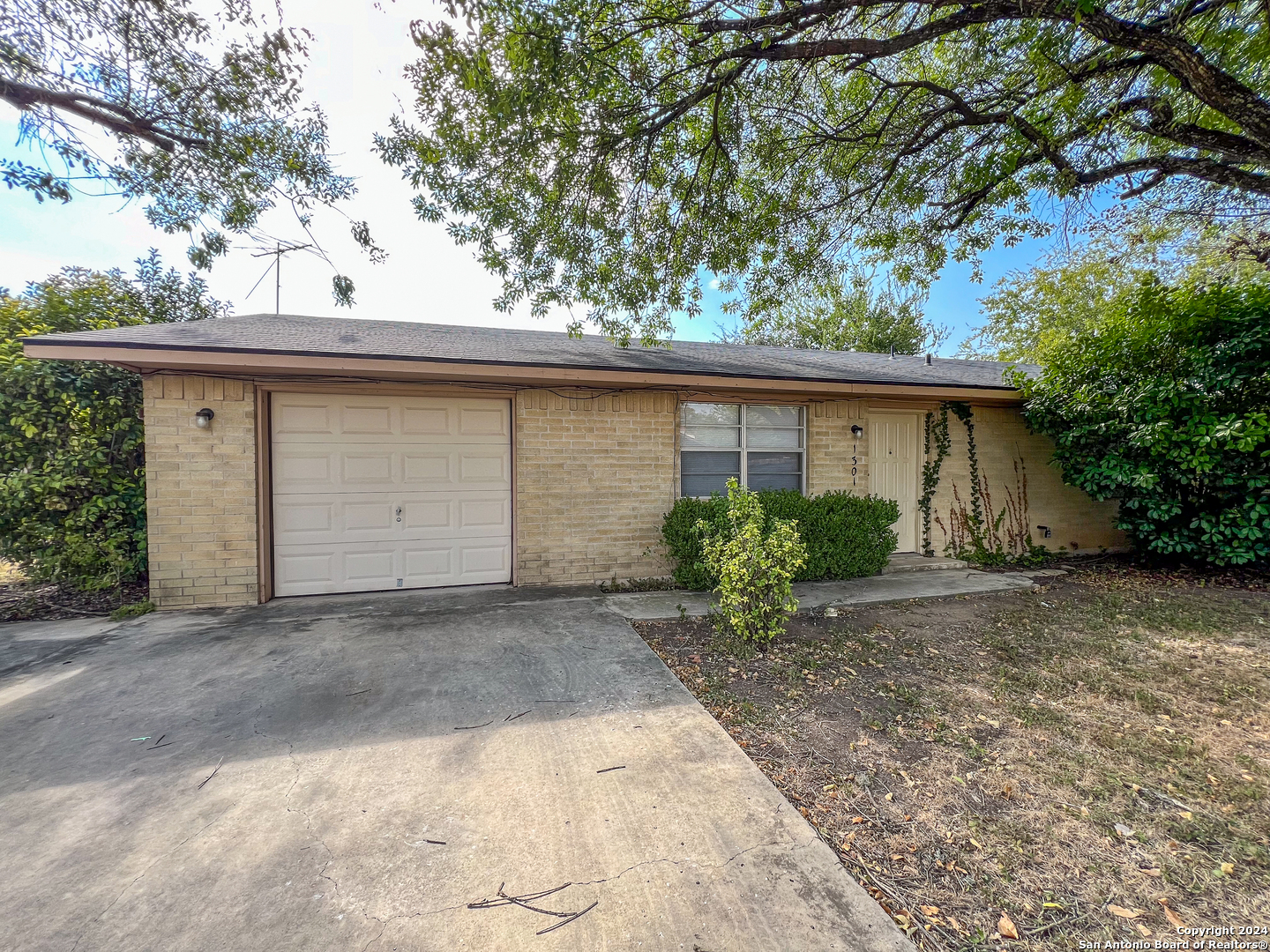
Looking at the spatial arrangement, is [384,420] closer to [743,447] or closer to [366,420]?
[366,420]

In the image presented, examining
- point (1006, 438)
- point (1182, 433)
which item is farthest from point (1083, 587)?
point (1006, 438)

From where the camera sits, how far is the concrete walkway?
18.0 feet

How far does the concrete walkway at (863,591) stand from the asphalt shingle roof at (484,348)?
2.66m

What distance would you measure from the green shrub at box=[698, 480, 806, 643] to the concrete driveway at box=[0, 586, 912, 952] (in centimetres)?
91

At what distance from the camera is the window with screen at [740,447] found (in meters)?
6.80

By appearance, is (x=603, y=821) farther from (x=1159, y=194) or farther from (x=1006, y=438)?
(x=1159, y=194)

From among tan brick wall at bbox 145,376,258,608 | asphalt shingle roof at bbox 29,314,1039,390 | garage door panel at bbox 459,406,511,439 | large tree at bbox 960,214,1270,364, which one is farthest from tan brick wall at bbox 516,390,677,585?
large tree at bbox 960,214,1270,364

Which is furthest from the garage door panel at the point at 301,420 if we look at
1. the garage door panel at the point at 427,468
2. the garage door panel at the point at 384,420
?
the garage door panel at the point at 427,468

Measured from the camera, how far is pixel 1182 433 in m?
6.23

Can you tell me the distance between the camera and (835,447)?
289 inches

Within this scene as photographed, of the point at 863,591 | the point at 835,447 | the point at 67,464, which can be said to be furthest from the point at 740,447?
the point at 67,464

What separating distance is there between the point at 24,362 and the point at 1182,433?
13.0 meters

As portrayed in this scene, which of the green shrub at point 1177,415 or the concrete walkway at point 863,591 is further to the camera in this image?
the green shrub at point 1177,415

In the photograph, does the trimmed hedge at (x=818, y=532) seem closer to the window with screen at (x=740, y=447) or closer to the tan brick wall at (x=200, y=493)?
the window with screen at (x=740, y=447)
